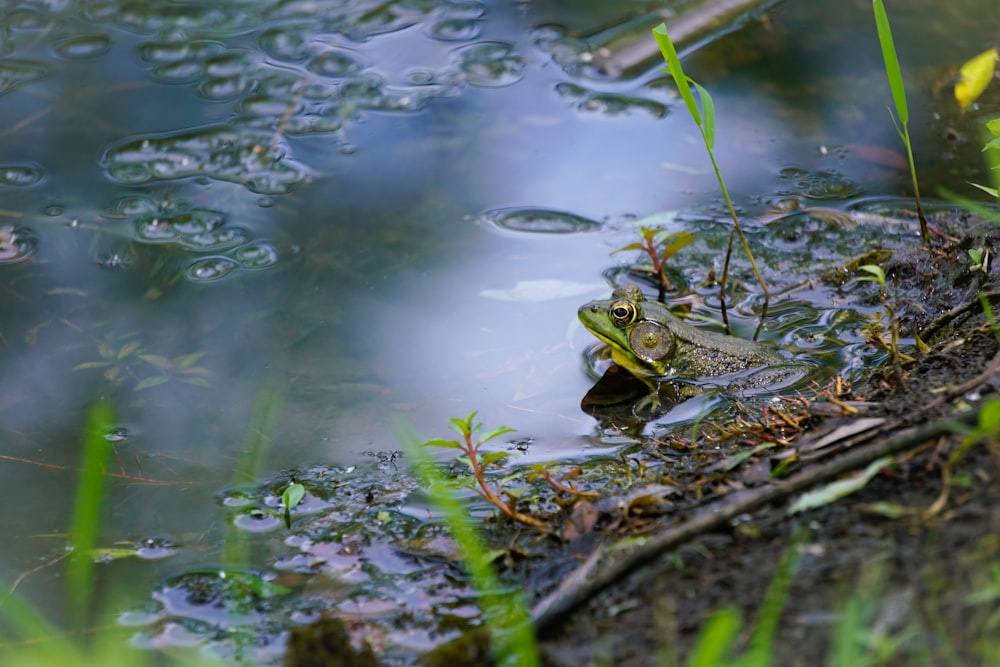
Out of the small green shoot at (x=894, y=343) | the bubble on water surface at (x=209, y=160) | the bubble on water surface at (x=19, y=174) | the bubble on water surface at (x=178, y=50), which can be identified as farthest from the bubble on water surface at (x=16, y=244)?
the small green shoot at (x=894, y=343)

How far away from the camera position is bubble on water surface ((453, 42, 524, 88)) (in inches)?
239

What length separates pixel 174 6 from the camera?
21.6 ft

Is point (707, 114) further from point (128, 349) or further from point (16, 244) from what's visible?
point (16, 244)

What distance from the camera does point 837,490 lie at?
2.20 m

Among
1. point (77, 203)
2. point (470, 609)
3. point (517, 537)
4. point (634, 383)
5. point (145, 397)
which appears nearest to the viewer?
point (470, 609)

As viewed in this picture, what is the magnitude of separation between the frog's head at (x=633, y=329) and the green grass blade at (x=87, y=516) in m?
2.13

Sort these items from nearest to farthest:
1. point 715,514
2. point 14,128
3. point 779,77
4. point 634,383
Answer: point 715,514 → point 634,383 → point 14,128 → point 779,77

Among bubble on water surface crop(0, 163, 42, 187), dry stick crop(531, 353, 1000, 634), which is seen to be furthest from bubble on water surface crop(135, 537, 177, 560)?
bubble on water surface crop(0, 163, 42, 187)

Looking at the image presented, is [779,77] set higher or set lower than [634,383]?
higher

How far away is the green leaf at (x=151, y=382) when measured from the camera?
3.92 m

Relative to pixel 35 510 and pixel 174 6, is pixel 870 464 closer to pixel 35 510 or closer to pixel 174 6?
pixel 35 510

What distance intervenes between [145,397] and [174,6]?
3956mm

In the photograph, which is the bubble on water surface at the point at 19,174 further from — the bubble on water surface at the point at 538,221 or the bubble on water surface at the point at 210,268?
the bubble on water surface at the point at 538,221

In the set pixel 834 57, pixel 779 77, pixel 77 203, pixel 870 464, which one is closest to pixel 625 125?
pixel 779 77
